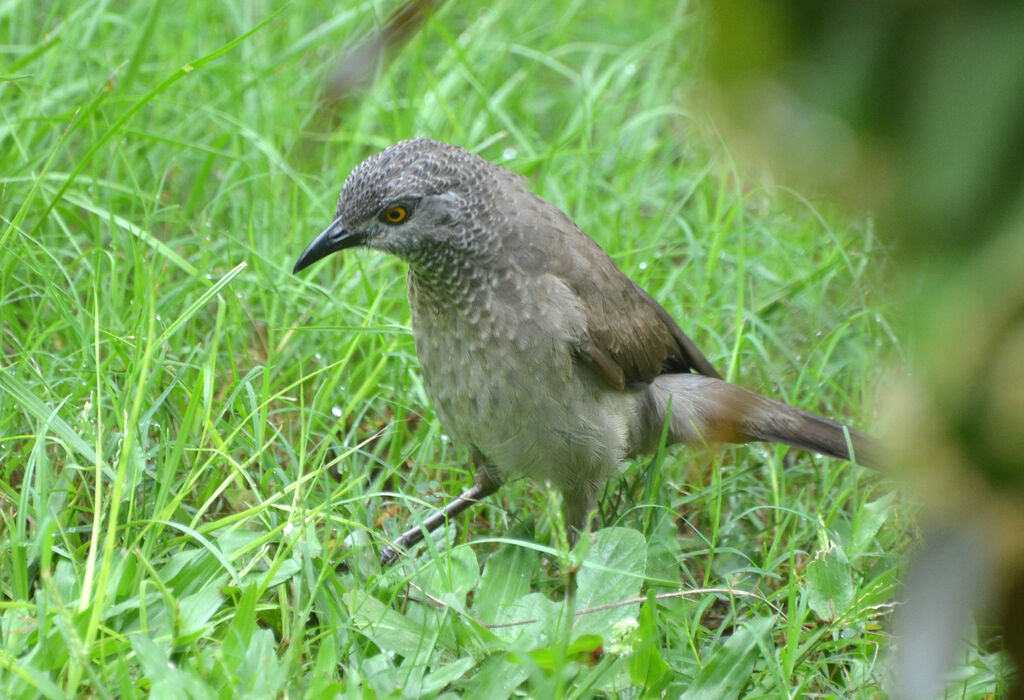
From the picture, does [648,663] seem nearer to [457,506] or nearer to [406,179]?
[457,506]

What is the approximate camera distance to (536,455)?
356cm

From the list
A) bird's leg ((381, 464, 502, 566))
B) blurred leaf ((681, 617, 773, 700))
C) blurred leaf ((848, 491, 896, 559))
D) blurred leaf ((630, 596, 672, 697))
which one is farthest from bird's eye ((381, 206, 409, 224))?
blurred leaf ((848, 491, 896, 559))

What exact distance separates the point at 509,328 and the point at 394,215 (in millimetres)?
495

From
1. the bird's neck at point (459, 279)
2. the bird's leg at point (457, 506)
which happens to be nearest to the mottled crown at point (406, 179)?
the bird's neck at point (459, 279)

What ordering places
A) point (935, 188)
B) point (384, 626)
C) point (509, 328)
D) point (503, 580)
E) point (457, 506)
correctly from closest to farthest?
point (935, 188)
point (384, 626)
point (503, 580)
point (509, 328)
point (457, 506)

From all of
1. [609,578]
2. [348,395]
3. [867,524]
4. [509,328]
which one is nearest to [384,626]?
[609,578]

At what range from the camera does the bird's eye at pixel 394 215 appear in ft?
11.4

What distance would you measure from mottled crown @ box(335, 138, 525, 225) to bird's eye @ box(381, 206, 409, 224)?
2 cm

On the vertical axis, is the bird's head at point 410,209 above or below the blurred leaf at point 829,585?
above

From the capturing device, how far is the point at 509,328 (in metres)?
3.44

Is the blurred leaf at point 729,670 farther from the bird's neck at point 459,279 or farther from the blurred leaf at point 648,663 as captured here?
the bird's neck at point 459,279

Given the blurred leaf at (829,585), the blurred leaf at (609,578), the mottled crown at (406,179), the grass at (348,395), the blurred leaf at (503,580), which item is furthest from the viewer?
the mottled crown at (406,179)

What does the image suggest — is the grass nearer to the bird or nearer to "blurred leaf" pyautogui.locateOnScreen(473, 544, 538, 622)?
"blurred leaf" pyautogui.locateOnScreen(473, 544, 538, 622)

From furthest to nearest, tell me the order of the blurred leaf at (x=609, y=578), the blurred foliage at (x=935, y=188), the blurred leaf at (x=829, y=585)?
1. the blurred leaf at (x=829, y=585)
2. the blurred leaf at (x=609, y=578)
3. the blurred foliage at (x=935, y=188)
